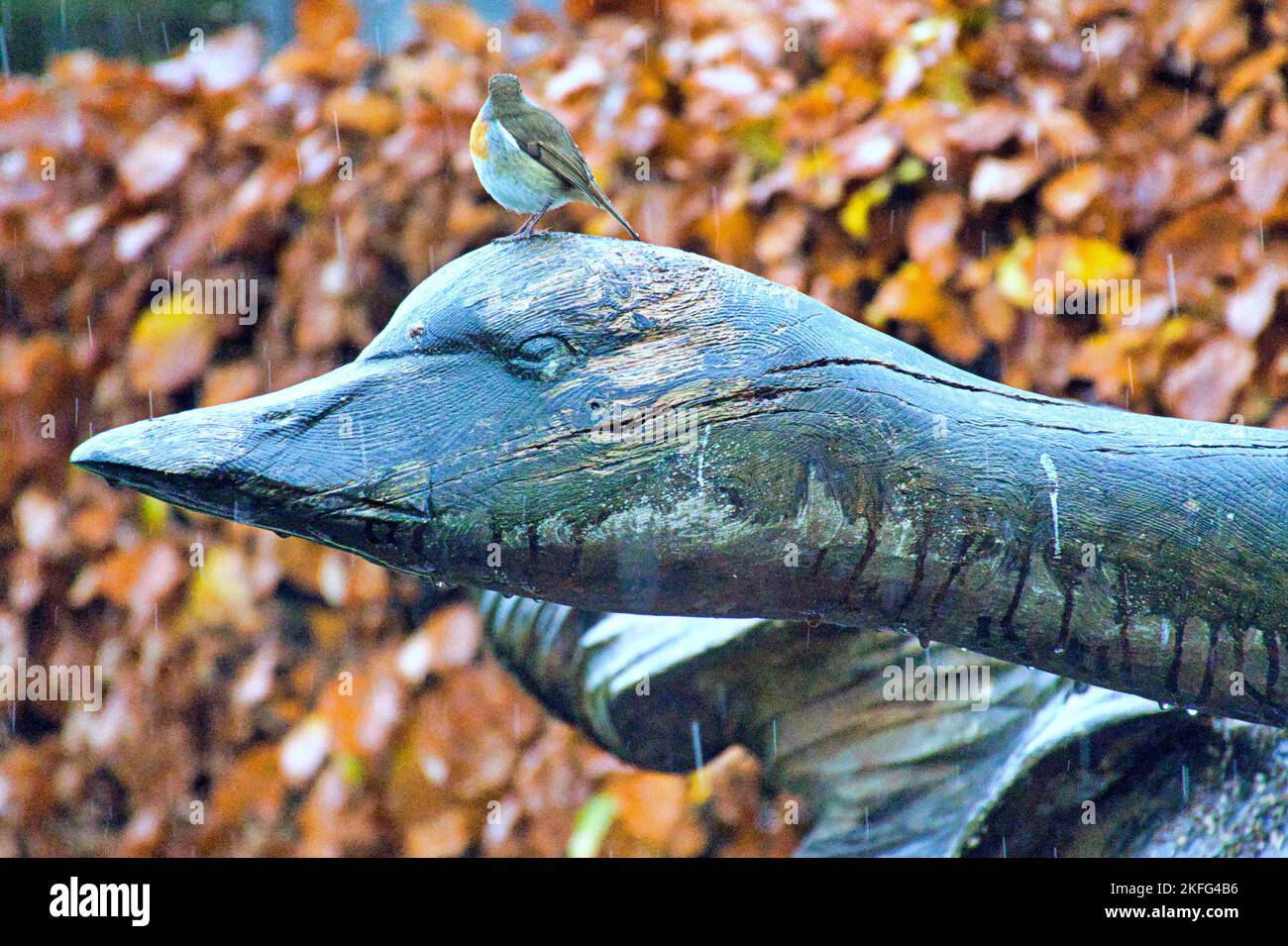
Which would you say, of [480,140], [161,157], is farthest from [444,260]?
[480,140]

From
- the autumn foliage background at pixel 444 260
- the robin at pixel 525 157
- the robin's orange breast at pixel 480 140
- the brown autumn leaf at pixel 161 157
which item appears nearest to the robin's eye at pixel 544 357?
the robin at pixel 525 157

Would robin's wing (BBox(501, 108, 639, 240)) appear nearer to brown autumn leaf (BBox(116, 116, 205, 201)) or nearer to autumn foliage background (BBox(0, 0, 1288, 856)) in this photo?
autumn foliage background (BBox(0, 0, 1288, 856))

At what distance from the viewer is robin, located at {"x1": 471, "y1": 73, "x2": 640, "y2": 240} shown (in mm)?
1790

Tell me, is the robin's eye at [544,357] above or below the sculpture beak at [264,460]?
above

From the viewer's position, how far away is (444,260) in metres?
3.54

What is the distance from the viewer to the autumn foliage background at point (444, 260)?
294 cm

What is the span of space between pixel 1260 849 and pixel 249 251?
3.07 meters

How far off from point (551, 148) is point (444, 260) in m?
1.80

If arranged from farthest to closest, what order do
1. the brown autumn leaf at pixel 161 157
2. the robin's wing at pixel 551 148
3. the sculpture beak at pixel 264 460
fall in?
the brown autumn leaf at pixel 161 157 → the robin's wing at pixel 551 148 → the sculpture beak at pixel 264 460

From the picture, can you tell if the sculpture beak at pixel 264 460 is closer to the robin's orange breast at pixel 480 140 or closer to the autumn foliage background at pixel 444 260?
the robin's orange breast at pixel 480 140

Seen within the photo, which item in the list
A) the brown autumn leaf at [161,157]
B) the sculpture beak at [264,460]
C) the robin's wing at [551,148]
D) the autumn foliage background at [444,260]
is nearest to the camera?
the sculpture beak at [264,460]

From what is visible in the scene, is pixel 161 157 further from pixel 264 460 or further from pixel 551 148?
pixel 264 460

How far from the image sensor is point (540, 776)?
11.4 ft

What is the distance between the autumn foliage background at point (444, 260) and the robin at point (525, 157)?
1364 millimetres
